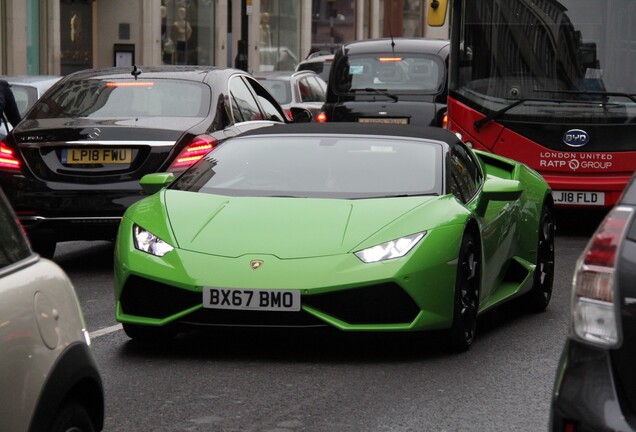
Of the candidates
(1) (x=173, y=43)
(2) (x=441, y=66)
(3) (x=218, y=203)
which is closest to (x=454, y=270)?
(3) (x=218, y=203)

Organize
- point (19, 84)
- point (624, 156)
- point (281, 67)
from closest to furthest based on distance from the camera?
point (624, 156), point (19, 84), point (281, 67)

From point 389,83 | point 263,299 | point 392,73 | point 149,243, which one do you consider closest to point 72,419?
point 263,299

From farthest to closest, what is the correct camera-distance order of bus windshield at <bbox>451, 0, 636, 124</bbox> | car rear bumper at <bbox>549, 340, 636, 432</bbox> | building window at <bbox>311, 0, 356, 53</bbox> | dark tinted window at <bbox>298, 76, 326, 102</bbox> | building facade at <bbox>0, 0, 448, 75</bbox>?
building window at <bbox>311, 0, 356, 53</bbox>, building facade at <bbox>0, 0, 448, 75</bbox>, dark tinted window at <bbox>298, 76, 326, 102</bbox>, bus windshield at <bbox>451, 0, 636, 124</bbox>, car rear bumper at <bbox>549, 340, 636, 432</bbox>

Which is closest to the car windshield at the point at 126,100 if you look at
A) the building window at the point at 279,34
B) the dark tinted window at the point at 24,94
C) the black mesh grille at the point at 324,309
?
the black mesh grille at the point at 324,309

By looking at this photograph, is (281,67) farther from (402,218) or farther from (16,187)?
(402,218)

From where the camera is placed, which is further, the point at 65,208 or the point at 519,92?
the point at 519,92

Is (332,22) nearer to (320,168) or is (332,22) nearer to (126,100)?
(126,100)

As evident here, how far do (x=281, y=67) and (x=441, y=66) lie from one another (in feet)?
117

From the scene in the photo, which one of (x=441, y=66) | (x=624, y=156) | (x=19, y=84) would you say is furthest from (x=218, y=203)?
(x=441, y=66)

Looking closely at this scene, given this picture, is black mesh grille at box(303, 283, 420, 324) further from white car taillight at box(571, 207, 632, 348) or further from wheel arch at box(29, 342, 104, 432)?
white car taillight at box(571, 207, 632, 348)

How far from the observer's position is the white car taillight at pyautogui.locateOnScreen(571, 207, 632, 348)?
4.20 m

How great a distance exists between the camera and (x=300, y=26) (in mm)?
58250

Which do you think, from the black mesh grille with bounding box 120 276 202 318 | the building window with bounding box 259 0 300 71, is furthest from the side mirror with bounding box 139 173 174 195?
the building window with bounding box 259 0 300 71

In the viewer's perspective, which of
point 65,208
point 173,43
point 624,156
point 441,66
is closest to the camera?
point 65,208
